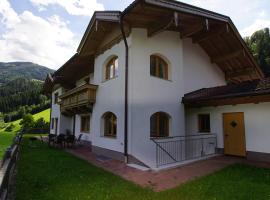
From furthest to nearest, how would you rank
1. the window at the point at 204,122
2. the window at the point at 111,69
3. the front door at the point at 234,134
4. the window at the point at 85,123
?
the window at the point at 85,123 → the window at the point at 204,122 → the window at the point at 111,69 → the front door at the point at 234,134

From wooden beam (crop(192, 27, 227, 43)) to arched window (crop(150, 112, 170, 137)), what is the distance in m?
5.33

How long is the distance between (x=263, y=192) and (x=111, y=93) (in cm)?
764

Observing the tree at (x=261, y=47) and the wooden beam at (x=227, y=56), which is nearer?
the wooden beam at (x=227, y=56)

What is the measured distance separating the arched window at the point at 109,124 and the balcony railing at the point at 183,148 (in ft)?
7.86

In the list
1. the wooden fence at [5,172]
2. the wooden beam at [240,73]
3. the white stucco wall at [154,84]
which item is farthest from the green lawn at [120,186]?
the wooden beam at [240,73]

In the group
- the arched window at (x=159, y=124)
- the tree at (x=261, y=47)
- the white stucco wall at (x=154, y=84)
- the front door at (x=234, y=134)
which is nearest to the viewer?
the white stucco wall at (x=154, y=84)

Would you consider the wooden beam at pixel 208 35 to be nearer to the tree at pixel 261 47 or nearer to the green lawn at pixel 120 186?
the green lawn at pixel 120 186

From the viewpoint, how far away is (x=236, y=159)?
378 inches

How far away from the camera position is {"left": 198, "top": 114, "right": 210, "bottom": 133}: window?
11852 mm

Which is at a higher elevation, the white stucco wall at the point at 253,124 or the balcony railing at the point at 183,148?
the white stucco wall at the point at 253,124

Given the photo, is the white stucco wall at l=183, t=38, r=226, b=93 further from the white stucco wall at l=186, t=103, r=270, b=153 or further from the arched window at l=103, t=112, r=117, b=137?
the arched window at l=103, t=112, r=117, b=137

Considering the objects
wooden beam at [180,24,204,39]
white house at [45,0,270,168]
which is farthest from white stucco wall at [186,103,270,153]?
wooden beam at [180,24,204,39]

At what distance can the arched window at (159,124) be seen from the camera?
10.3 meters

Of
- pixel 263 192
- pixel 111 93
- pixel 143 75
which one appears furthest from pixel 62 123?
pixel 263 192
